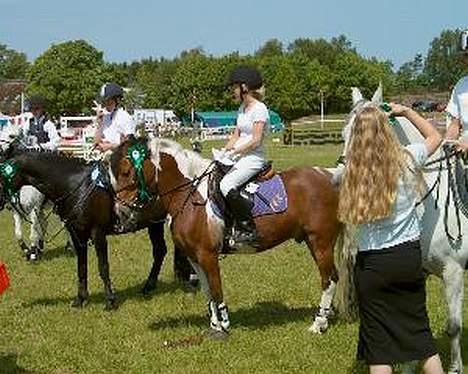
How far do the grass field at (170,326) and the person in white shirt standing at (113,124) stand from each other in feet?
7.47

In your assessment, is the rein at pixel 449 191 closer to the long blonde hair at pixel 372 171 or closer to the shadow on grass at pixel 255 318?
the long blonde hair at pixel 372 171

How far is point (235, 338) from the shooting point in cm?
838

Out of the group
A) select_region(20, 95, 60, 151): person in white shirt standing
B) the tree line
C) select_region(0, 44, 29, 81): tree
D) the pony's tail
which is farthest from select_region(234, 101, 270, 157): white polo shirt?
select_region(0, 44, 29, 81): tree

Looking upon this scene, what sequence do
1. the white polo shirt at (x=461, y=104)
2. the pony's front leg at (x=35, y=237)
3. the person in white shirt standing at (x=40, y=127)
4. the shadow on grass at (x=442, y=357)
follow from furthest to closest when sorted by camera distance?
the pony's front leg at (x=35, y=237), the person in white shirt standing at (x=40, y=127), the shadow on grass at (x=442, y=357), the white polo shirt at (x=461, y=104)

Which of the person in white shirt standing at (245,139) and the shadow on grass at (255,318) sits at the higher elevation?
the person in white shirt standing at (245,139)

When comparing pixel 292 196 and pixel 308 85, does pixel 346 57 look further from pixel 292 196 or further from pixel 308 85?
pixel 292 196

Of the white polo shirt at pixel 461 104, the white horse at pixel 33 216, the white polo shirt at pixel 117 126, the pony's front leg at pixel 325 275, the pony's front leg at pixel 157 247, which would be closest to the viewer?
the white polo shirt at pixel 461 104

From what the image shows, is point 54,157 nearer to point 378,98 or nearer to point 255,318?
point 255,318

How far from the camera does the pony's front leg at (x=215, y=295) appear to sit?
8.33 metres

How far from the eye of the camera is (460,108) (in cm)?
651

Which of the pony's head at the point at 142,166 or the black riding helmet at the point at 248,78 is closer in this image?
the black riding helmet at the point at 248,78

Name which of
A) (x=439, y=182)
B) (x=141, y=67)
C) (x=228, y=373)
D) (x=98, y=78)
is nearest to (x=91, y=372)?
(x=228, y=373)

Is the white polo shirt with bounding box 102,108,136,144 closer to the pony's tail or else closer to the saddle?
the saddle

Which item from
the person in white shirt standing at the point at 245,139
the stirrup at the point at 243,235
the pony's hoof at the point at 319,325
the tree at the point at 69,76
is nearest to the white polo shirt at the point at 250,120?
the person in white shirt standing at the point at 245,139
